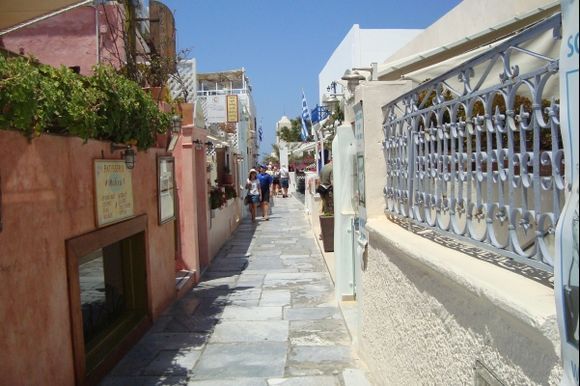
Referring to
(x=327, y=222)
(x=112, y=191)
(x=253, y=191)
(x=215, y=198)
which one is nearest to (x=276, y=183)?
(x=253, y=191)

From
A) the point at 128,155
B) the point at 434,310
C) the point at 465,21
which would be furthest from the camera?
the point at 465,21

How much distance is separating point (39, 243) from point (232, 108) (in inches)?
702

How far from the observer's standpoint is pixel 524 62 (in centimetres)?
244

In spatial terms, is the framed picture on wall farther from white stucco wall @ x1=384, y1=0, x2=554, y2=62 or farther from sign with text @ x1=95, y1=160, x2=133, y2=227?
white stucco wall @ x1=384, y1=0, x2=554, y2=62

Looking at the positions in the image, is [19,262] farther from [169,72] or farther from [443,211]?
[169,72]

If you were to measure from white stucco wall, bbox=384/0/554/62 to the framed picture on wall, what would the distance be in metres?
3.29

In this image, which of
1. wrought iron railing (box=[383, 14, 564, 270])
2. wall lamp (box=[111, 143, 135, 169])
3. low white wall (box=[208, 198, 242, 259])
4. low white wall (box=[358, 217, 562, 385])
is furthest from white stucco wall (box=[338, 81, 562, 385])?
low white wall (box=[208, 198, 242, 259])

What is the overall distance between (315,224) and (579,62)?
13.0m

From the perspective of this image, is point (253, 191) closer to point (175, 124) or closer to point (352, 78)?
point (175, 124)

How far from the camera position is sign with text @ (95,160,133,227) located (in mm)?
4918

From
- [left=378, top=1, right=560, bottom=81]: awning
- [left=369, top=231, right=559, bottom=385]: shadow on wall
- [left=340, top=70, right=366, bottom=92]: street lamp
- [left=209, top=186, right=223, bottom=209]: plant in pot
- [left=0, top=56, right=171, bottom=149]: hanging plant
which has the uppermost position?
[left=378, top=1, right=560, bottom=81]: awning

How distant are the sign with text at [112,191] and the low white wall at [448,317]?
2461mm

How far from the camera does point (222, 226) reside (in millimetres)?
12734

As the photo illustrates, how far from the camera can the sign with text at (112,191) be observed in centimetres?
492
